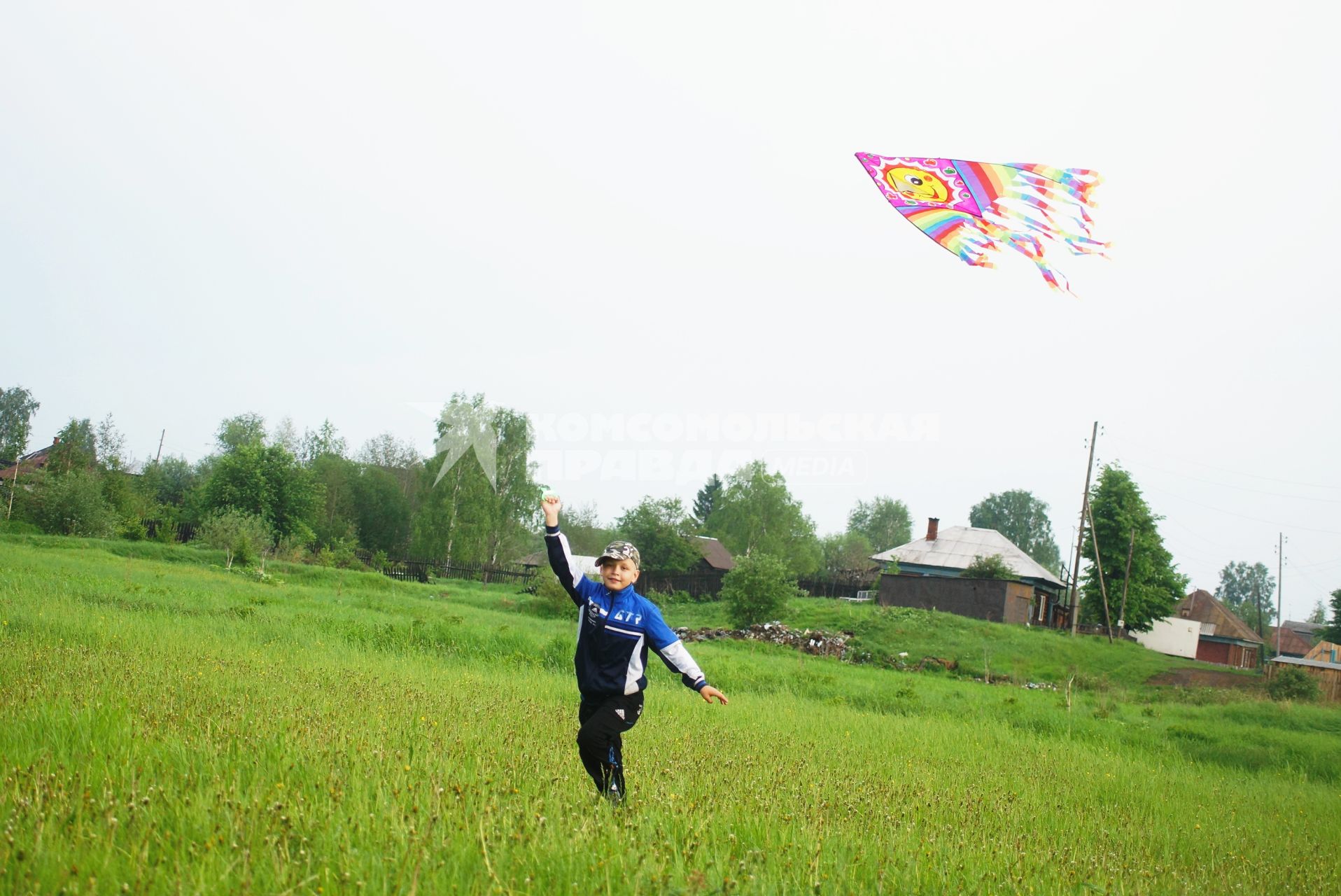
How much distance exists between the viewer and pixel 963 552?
196 ft

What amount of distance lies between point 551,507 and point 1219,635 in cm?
9527

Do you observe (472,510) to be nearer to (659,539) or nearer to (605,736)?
(659,539)

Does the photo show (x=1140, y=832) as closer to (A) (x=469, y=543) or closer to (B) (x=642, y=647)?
(B) (x=642, y=647)

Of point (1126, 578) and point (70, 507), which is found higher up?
point (1126, 578)

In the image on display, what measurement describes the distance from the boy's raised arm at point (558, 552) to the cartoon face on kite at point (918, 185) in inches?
190

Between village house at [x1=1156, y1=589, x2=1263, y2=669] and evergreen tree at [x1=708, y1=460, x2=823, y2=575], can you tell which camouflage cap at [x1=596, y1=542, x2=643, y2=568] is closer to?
evergreen tree at [x1=708, y1=460, x2=823, y2=575]

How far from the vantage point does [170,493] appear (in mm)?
85938

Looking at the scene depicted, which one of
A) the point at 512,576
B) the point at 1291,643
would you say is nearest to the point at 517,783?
the point at 512,576

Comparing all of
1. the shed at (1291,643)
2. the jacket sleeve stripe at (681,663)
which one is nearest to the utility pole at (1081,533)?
the jacket sleeve stripe at (681,663)

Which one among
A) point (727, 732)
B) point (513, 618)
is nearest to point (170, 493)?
point (513, 618)

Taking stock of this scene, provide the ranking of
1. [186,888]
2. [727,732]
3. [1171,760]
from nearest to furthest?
[186,888] → [727,732] → [1171,760]

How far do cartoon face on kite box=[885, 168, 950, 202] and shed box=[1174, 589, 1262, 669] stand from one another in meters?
81.7

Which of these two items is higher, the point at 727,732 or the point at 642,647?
the point at 642,647

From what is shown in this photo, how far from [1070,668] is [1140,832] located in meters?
28.6
